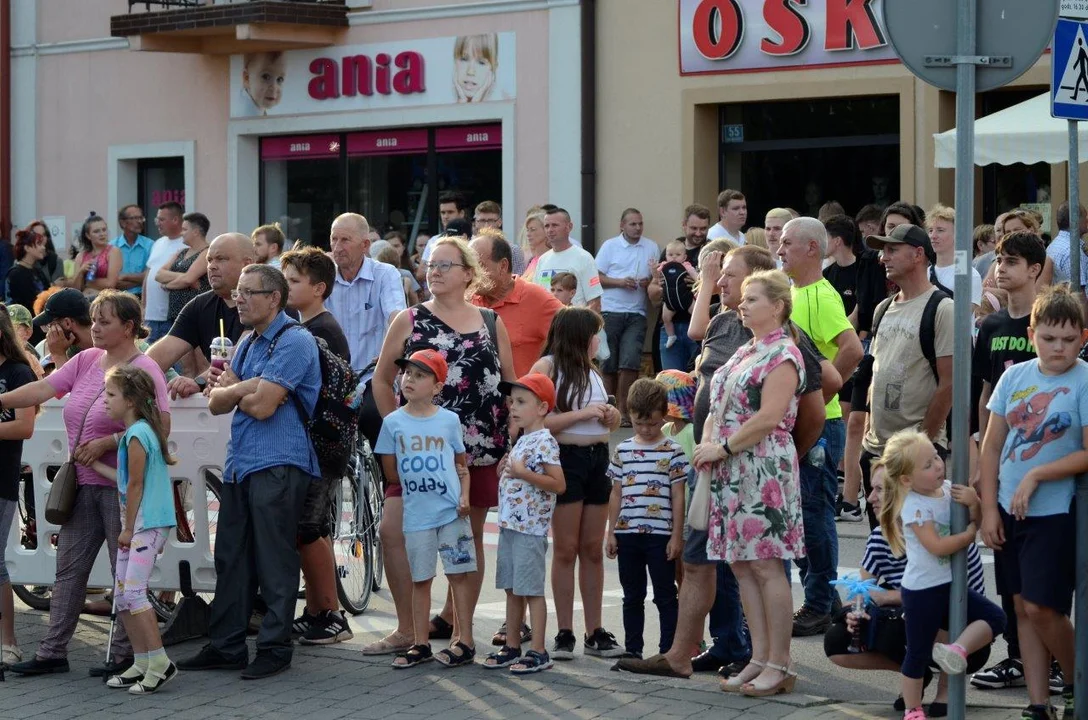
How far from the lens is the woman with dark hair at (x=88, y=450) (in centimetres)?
808

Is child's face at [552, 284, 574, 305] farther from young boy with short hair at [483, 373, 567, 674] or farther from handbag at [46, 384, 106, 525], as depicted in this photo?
handbag at [46, 384, 106, 525]

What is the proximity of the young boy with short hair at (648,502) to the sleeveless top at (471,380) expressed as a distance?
642mm

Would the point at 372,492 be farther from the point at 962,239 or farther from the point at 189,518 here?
the point at 962,239

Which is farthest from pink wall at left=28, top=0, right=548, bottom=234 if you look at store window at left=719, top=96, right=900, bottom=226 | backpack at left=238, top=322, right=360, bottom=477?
backpack at left=238, top=322, right=360, bottom=477

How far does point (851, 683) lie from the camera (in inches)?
306

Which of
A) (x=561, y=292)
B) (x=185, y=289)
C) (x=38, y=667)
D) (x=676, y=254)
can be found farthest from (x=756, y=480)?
(x=676, y=254)

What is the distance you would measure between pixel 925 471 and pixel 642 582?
5.38ft

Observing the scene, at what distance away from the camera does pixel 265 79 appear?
21.6m

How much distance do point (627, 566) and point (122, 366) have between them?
2391 mm

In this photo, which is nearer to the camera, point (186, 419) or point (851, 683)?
point (851, 683)

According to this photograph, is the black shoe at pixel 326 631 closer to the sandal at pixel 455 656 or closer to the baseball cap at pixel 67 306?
the sandal at pixel 455 656

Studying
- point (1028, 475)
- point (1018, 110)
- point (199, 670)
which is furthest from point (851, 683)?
point (1018, 110)

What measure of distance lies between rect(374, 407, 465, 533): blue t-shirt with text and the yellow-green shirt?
72.3 inches

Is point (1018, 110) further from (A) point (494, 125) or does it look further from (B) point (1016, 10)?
(B) point (1016, 10)
